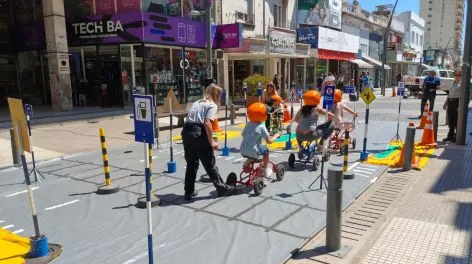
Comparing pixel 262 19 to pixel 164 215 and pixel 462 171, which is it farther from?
pixel 164 215

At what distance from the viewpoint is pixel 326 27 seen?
30719 mm

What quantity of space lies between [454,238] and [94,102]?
1710 centimetres

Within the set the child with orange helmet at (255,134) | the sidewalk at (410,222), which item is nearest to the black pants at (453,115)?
the sidewalk at (410,222)

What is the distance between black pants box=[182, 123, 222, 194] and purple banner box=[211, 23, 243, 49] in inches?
578

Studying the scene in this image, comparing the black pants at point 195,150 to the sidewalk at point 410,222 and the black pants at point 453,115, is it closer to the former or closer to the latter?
the sidewalk at point 410,222

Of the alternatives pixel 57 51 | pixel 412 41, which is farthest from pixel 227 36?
pixel 412 41

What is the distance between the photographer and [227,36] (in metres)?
20.2

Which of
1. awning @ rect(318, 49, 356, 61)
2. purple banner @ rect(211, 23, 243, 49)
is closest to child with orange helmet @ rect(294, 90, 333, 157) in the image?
purple banner @ rect(211, 23, 243, 49)

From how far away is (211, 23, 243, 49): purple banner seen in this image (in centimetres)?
1975

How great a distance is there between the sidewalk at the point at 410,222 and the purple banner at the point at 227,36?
13557 millimetres

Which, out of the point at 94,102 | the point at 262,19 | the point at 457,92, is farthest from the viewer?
the point at 262,19

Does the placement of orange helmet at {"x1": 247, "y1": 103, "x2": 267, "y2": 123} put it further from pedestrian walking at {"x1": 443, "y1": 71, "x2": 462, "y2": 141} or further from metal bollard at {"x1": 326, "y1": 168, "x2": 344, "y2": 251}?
pedestrian walking at {"x1": 443, "y1": 71, "x2": 462, "y2": 141}

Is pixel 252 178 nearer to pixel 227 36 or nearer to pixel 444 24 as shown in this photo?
pixel 227 36

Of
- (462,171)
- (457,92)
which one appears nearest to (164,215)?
(462,171)
